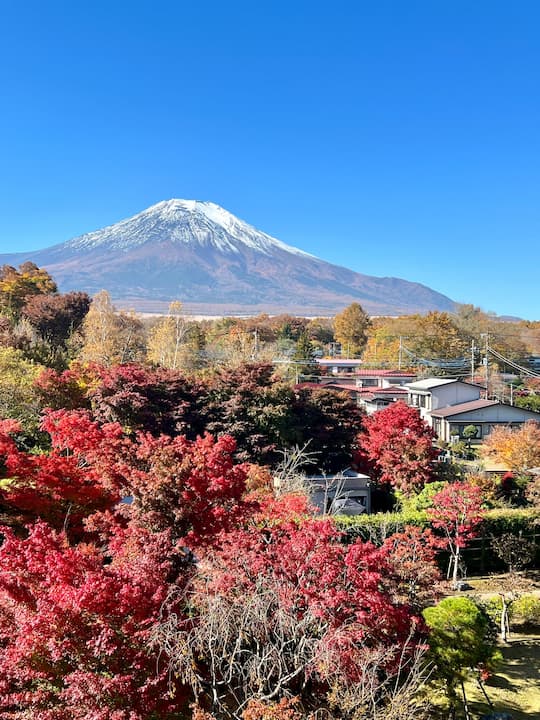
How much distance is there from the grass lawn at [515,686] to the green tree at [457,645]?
0.28 meters

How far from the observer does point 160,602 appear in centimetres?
691

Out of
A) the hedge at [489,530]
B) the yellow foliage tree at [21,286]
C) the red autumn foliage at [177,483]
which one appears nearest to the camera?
the red autumn foliage at [177,483]

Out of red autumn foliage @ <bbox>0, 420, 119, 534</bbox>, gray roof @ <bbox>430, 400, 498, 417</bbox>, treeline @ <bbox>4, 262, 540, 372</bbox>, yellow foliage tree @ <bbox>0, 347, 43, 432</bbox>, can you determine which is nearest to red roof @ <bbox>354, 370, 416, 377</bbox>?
treeline @ <bbox>4, 262, 540, 372</bbox>

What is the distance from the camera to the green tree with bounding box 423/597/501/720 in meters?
9.18

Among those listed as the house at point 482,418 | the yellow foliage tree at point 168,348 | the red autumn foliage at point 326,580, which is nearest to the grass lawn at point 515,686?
the red autumn foliage at point 326,580

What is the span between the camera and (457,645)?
945 centimetres

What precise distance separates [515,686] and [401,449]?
9.84 m

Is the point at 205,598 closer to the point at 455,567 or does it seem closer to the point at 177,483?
the point at 177,483

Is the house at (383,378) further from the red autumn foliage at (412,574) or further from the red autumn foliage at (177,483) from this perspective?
the red autumn foliage at (177,483)

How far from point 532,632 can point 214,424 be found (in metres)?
11.0

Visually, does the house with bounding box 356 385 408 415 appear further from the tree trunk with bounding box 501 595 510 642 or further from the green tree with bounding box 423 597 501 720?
the green tree with bounding box 423 597 501 720

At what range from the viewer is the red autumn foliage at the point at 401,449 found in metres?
19.5

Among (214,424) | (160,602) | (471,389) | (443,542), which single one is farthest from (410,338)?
(160,602)

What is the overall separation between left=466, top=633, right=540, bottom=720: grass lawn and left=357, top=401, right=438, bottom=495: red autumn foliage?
7.32m
